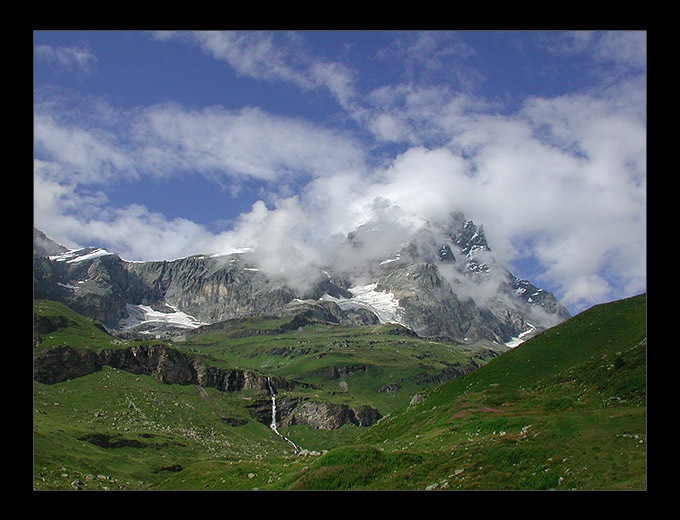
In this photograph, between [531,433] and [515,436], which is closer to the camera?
[531,433]

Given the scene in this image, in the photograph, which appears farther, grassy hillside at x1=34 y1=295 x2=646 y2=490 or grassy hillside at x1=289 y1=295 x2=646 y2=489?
grassy hillside at x1=34 y1=295 x2=646 y2=490

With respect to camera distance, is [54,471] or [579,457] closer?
[579,457]

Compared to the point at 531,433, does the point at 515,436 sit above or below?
below

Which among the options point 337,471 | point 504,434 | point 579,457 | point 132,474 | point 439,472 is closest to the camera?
point 579,457

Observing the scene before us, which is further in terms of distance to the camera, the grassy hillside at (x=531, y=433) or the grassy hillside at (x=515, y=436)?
the grassy hillside at (x=515, y=436)
